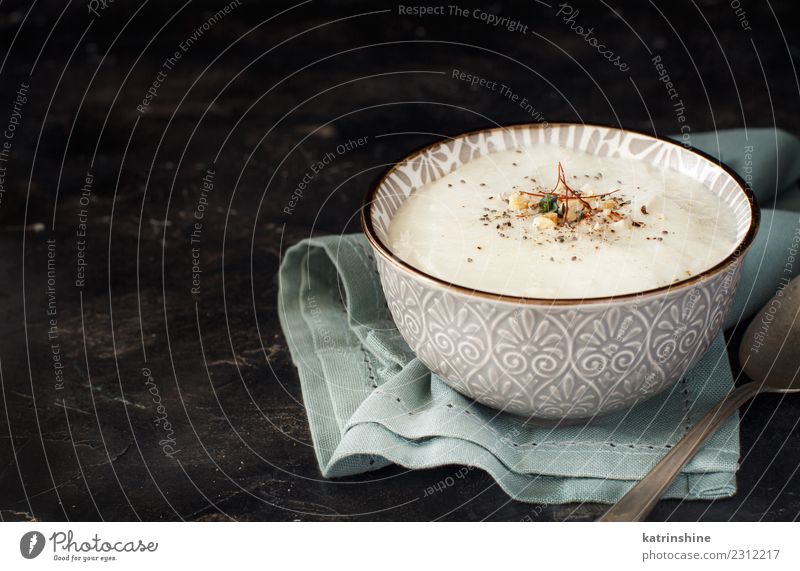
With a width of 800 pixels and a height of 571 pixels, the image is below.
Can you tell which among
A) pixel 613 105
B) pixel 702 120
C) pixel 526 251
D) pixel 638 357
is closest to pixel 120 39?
pixel 613 105

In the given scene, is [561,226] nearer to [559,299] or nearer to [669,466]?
[559,299]

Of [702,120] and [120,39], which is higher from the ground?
[120,39]

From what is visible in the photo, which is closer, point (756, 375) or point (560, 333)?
point (560, 333)

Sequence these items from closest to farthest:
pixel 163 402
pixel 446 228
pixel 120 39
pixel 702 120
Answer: pixel 446 228, pixel 163 402, pixel 702 120, pixel 120 39

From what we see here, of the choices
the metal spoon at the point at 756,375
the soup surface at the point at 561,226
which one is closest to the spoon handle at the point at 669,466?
the metal spoon at the point at 756,375

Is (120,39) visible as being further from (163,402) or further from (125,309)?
(163,402)

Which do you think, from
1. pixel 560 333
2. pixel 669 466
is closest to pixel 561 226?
pixel 560 333

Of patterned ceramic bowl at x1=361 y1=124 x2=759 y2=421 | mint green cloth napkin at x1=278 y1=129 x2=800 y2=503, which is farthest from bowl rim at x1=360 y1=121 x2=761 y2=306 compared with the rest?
mint green cloth napkin at x1=278 y1=129 x2=800 y2=503
